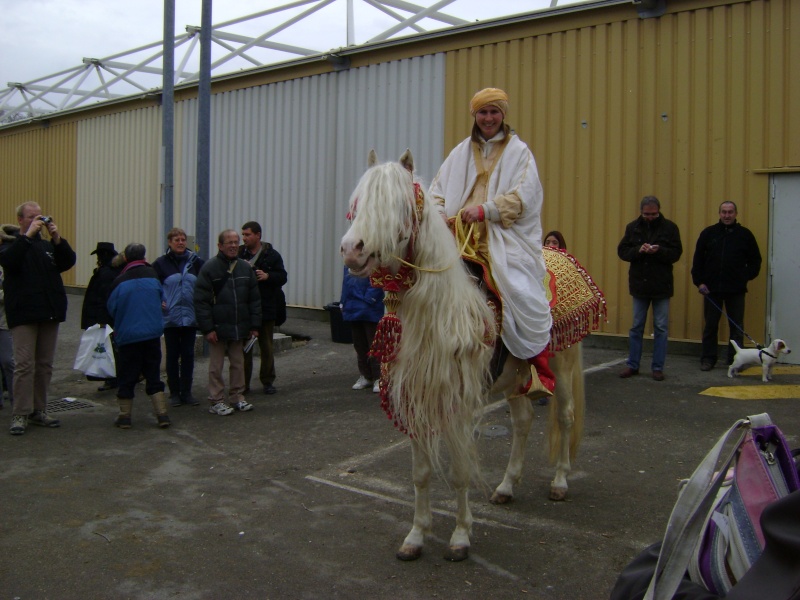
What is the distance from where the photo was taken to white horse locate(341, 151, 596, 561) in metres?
3.66

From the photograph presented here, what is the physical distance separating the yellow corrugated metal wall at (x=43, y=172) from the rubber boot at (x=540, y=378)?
672 inches

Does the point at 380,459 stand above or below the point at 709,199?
below

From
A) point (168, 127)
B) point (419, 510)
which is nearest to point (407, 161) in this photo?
point (419, 510)

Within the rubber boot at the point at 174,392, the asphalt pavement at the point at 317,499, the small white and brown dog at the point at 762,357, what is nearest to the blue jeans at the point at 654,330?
the asphalt pavement at the point at 317,499

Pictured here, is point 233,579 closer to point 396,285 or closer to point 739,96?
point 396,285

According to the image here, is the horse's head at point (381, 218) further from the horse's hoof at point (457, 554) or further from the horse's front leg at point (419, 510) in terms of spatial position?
the horse's hoof at point (457, 554)

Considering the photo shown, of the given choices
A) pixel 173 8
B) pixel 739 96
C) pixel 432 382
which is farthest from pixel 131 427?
pixel 739 96

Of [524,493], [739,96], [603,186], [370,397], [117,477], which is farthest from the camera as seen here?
[603,186]

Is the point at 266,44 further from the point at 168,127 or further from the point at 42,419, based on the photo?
the point at 42,419

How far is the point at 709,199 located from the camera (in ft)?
30.6

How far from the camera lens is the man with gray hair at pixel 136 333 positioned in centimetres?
701

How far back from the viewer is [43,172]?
20.0m

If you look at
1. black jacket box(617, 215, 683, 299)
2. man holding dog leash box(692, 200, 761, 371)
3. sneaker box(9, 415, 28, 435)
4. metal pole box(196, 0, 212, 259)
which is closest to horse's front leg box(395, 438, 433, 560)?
sneaker box(9, 415, 28, 435)

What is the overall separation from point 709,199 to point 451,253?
21.7ft
